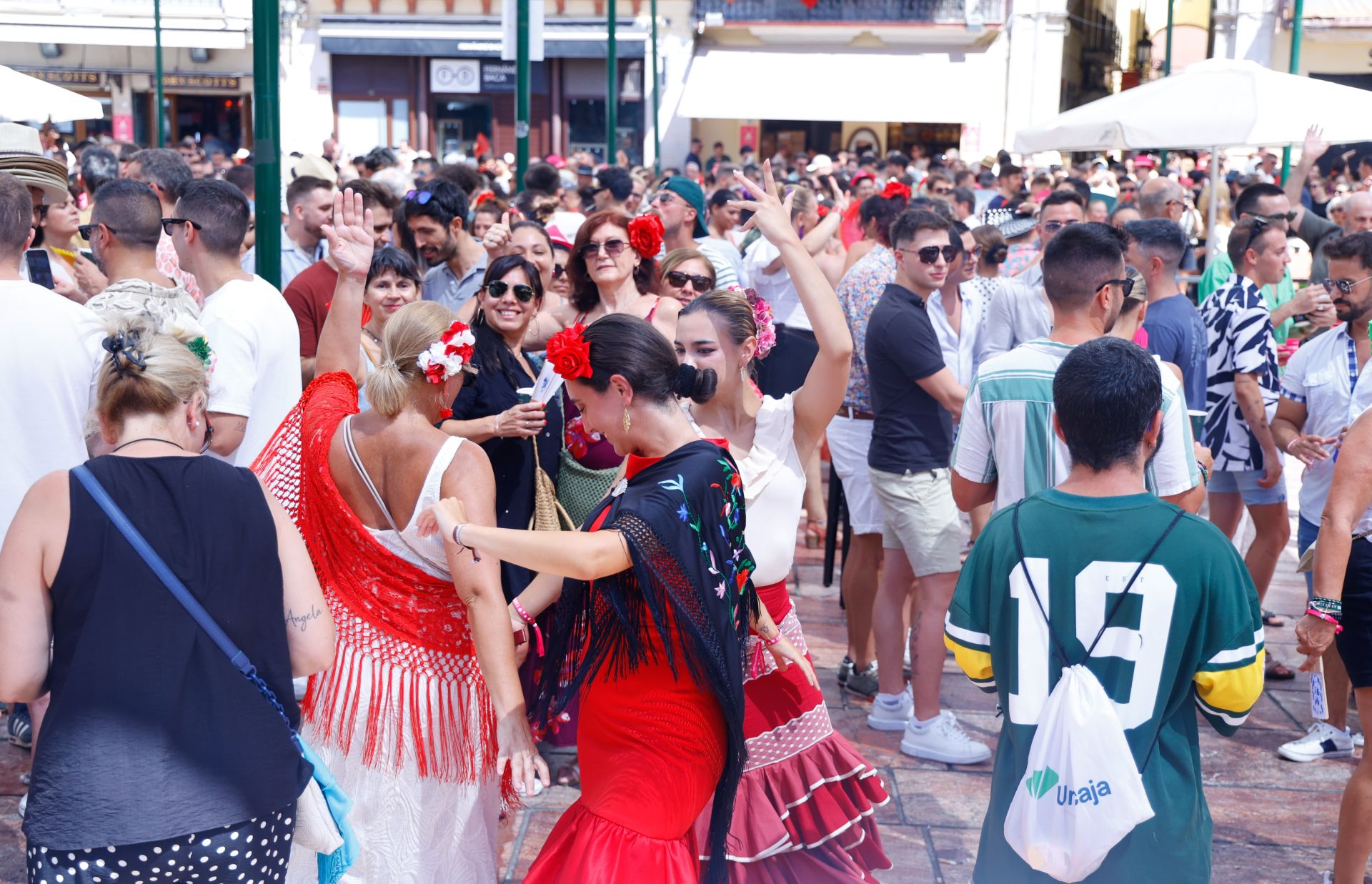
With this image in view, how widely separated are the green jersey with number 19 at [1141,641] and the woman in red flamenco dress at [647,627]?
1.94 ft

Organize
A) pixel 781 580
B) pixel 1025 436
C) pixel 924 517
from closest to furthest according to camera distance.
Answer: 1. pixel 781 580
2. pixel 1025 436
3. pixel 924 517

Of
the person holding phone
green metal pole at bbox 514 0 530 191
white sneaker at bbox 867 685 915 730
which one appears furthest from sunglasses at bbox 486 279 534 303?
green metal pole at bbox 514 0 530 191

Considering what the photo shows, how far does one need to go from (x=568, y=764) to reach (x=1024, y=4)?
2914cm

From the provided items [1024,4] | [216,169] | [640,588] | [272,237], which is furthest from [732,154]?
[640,588]

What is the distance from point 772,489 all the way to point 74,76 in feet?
113

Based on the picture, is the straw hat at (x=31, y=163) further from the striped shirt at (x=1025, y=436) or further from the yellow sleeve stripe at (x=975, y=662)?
the yellow sleeve stripe at (x=975, y=662)

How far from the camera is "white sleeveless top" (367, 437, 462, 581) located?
10.5ft

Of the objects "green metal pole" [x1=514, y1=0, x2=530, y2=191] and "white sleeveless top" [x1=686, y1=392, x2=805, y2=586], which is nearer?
"white sleeveless top" [x1=686, y1=392, x2=805, y2=586]

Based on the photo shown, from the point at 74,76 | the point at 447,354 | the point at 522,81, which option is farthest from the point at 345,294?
the point at 74,76

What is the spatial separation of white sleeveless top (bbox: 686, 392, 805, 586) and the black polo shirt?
1.31 meters

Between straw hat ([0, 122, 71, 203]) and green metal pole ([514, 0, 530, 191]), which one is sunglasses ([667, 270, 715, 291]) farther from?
green metal pole ([514, 0, 530, 191])

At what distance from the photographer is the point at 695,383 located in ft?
9.59

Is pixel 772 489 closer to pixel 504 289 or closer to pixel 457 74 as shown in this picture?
pixel 504 289

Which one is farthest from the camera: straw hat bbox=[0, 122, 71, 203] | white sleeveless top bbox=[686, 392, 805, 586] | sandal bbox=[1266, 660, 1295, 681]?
sandal bbox=[1266, 660, 1295, 681]
